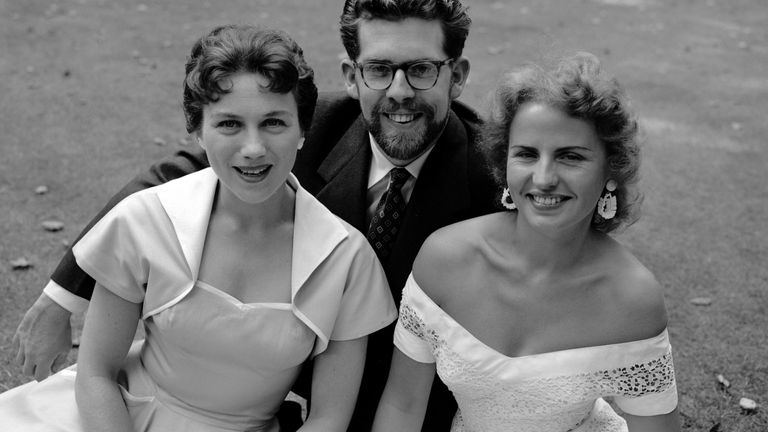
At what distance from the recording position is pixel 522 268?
2.88 meters

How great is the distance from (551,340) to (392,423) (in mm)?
679

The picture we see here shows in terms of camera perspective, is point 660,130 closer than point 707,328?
No

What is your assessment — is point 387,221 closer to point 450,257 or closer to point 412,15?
point 450,257

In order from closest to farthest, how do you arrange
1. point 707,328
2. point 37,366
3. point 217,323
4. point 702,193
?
point 217,323 → point 37,366 → point 707,328 → point 702,193

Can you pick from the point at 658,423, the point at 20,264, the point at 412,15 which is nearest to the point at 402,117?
the point at 412,15

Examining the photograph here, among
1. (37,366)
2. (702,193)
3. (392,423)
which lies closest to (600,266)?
(392,423)

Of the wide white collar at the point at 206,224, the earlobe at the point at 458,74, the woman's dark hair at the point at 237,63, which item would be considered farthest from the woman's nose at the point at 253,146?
the earlobe at the point at 458,74

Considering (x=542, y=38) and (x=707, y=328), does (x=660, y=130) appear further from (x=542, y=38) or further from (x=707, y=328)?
(x=542, y=38)

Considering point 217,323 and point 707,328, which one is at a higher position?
point 217,323

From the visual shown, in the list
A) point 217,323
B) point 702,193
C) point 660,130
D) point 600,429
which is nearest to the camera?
point 217,323

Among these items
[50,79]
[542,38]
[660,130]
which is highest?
[542,38]

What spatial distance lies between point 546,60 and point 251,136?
1.01m

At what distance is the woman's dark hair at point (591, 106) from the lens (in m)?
2.60

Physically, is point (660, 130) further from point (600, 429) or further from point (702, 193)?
→ point (600, 429)
